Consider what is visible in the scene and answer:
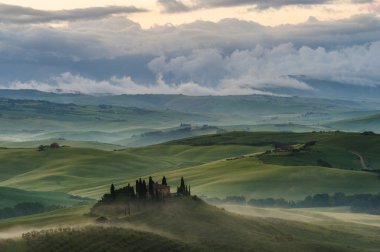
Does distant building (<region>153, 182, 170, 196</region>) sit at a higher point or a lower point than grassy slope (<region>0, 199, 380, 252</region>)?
higher

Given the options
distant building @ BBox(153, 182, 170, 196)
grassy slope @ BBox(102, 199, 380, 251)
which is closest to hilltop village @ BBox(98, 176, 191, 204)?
distant building @ BBox(153, 182, 170, 196)

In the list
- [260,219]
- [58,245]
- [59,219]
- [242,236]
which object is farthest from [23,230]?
[260,219]

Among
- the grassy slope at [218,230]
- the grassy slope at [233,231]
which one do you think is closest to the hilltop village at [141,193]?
the grassy slope at [218,230]

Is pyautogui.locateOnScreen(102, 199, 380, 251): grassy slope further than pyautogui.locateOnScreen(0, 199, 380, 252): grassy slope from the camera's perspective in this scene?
Yes

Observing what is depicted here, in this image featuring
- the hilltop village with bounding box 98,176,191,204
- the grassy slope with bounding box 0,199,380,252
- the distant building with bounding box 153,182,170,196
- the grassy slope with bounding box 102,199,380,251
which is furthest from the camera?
the distant building with bounding box 153,182,170,196

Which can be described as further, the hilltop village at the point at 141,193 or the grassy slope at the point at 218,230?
the hilltop village at the point at 141,193

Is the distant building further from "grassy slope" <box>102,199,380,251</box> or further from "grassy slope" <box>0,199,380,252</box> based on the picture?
"grassy slope" <box>102,199,380,251</box>

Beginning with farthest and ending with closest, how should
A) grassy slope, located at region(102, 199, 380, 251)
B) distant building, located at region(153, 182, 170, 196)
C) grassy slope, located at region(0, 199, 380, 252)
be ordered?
1. distant building, located at region(153, 182, 170, 196)
2. grassy slope, located at region(102, 199, 380, 251)
3. grassy slope, located at region(0, 199, 380, 252)

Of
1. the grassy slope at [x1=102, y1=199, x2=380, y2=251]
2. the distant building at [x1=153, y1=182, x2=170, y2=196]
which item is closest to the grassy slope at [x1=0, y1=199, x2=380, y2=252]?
the grassy slope at [x1=102, y1=199, x2=380, y2=251]

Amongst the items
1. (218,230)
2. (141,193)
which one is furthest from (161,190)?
(218,230)

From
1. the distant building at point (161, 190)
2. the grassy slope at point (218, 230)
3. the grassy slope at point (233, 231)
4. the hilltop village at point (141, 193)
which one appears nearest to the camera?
the grassy slope at point (218, 230)

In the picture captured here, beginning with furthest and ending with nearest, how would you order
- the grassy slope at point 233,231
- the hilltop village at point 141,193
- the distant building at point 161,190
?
the distant building at point 161,190 → the hilltop village at point 141,193 → the grassy slope at point 233,231

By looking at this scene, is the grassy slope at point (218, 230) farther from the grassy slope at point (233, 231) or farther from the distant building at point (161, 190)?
the distant building at point (161, 190)

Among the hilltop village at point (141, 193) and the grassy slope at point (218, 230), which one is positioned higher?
the hilltop village at point (141, 193)
